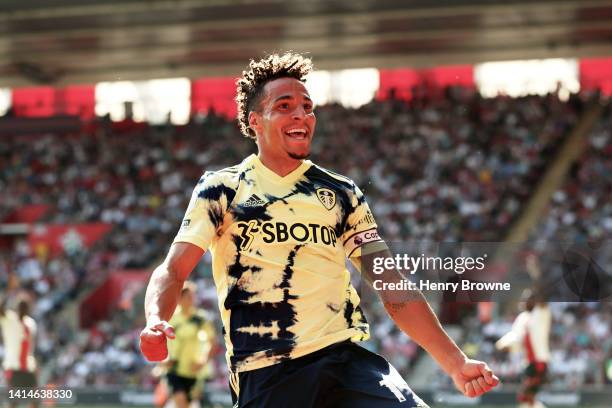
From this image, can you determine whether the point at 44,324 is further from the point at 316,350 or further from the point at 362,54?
the point at 316,350

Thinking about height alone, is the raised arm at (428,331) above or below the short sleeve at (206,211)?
below

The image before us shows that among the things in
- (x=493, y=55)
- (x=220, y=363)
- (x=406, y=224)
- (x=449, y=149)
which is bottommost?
(x=220, y=363)

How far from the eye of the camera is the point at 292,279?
151 inches

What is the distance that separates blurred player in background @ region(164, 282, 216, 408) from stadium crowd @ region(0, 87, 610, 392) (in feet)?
25.1

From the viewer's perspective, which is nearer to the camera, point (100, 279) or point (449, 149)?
point (100, 279)

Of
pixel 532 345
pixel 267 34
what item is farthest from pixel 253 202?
pixel 267 34

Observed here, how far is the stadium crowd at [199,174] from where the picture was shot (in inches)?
813

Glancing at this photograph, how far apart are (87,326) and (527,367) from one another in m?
11.0

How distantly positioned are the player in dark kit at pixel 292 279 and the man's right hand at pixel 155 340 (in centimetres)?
23

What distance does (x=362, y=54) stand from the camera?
2500cm

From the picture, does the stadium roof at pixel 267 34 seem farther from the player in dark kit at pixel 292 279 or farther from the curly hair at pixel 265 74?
the player in dark kit at pixel 292 279

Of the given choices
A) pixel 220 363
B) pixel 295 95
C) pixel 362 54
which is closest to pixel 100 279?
pixel 220 363

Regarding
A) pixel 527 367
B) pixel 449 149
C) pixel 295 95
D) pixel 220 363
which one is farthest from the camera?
pixel 449 149

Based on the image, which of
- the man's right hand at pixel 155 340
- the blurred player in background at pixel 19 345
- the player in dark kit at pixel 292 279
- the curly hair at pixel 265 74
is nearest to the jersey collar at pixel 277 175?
the player in dark kit at pixel 292 279
